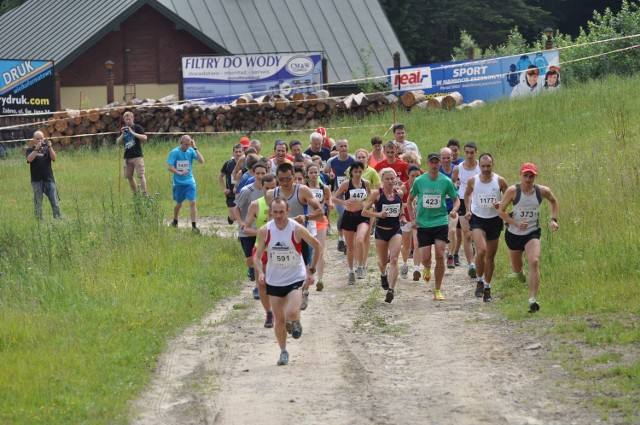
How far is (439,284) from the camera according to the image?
1602 cm

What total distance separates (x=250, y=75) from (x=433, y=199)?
22300 mm

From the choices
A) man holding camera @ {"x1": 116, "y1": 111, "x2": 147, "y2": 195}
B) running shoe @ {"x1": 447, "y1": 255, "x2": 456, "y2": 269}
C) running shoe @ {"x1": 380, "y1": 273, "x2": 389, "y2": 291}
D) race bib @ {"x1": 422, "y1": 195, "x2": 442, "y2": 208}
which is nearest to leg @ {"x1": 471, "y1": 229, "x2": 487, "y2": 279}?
race bib @ {"x1": 422, "y1": 195, "x2": 442, "y2": 208}

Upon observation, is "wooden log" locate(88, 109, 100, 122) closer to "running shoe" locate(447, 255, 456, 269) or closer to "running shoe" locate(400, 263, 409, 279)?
"running shoe" locate(447, 255, 456, 269)

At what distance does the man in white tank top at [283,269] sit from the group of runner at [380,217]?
0.03ft

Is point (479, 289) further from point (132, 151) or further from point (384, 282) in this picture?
point (132, 151)

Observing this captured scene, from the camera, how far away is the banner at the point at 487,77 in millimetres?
33125

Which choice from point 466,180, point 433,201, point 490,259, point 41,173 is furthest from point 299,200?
point 41,173

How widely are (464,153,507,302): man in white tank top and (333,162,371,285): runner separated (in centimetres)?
182

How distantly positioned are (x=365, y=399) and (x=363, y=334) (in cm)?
296

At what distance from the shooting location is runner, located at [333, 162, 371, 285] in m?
16.9

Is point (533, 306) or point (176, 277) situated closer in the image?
point (533, 306)

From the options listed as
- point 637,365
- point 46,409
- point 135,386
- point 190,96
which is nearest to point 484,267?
point 637,365

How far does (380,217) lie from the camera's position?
15961 millimetres

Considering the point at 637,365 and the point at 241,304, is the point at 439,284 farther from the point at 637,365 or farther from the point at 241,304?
the point at 637,365
